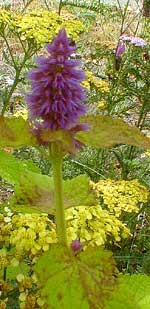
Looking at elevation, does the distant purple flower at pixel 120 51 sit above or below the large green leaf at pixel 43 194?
above

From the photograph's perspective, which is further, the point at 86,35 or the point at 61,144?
the point at 86,35

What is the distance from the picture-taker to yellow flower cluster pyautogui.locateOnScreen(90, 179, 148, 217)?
35.9 inches

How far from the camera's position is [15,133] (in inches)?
20.3

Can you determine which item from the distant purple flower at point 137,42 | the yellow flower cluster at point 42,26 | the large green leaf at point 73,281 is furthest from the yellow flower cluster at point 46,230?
the distant purple flower at point 137,42

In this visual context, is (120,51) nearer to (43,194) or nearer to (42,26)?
(42,26)

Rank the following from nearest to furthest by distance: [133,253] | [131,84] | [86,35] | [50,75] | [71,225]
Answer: [50,75]
[71,225]
[133,253]
[131,84]
[86,35]

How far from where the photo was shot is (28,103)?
1.71 feet

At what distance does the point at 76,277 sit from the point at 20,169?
24 centimetres

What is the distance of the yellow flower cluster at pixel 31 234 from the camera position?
0.66m

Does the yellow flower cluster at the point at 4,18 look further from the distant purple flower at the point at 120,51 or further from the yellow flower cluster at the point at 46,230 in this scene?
the yellow flower cluster at the point at 46,230

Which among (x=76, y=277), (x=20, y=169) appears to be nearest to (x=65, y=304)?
(x=76, y=277)

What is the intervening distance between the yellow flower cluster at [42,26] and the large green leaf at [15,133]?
776mm

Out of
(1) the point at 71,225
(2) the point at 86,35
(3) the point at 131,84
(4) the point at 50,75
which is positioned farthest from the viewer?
(2) the point at 86,35

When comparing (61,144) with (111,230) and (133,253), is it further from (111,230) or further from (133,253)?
(133,253)
